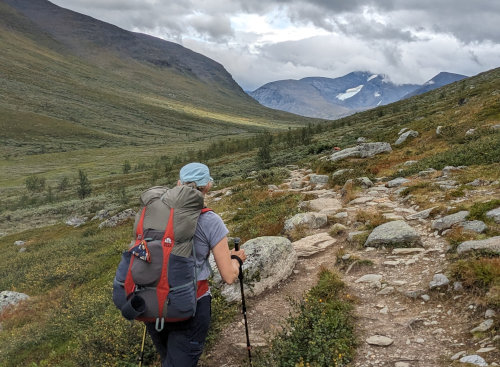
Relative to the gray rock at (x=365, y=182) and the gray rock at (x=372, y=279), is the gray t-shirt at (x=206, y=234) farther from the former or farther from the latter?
the gray rock at (x=365, y=182)

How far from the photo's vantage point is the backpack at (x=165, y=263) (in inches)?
146

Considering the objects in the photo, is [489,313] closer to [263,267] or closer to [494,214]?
[494,214]

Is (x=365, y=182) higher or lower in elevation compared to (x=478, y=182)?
lower

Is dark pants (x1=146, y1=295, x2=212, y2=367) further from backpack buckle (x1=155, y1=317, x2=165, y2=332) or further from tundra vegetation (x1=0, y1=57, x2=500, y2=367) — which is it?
tundra vegetation (x1=0, y1=57, x2=500, y2=367)

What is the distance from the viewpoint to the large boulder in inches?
322

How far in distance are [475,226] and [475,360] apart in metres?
4.50

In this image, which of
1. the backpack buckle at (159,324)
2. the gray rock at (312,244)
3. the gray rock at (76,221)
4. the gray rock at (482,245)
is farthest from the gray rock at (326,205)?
the gray rock at (76,221)

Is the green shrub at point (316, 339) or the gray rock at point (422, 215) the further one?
the gray rock at point (422, 215)

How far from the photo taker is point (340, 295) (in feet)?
23.6

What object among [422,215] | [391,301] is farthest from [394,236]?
[391,301]

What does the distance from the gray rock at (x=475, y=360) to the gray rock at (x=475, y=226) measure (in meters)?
4.19

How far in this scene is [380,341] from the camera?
18.3 feet

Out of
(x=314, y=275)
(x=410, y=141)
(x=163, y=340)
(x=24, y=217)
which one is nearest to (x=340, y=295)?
(x=314, y=275)

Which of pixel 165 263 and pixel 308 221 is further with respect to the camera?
pixel 308 221
